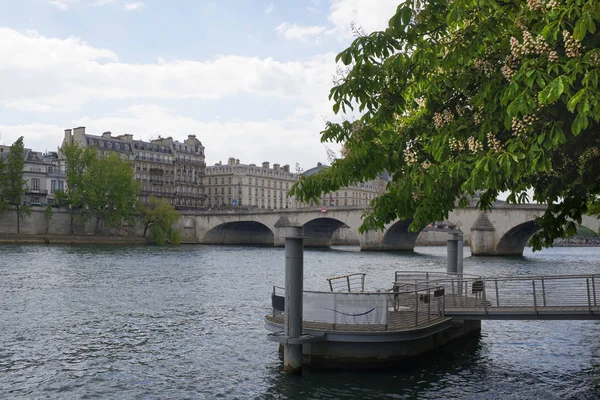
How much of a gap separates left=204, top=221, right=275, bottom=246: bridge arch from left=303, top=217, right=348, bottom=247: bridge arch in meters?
10.2

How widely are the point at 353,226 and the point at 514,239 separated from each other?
23.4 m

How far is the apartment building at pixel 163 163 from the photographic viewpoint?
134500 mm

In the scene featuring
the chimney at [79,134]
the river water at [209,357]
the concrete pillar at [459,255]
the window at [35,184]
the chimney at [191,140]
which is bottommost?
the river water at [209,357]

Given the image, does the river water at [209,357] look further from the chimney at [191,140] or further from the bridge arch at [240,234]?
the chimney at [191,140]

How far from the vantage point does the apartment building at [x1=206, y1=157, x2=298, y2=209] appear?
164000 millimetres

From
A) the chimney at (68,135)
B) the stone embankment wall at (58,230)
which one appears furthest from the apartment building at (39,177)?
the stone embankment wall at (58,230)

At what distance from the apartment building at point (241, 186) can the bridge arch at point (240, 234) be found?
119ft

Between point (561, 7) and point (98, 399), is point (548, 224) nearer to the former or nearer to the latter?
point (561, 7)

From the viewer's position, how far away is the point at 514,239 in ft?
275

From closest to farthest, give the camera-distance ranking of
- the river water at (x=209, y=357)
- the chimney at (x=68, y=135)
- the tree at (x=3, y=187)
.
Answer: the river water at (x=209, y=357) → the tree at (x=3, y=187) → the chimney at (x=68, y=135)

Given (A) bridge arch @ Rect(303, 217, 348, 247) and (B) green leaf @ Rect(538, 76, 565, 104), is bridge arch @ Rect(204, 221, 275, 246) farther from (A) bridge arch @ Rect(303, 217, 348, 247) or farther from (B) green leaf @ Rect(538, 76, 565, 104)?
(B) green leaf @ Rect(538, 76, 565, 104)

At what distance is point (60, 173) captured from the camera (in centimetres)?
12212

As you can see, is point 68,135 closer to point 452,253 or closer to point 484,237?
point 484,237

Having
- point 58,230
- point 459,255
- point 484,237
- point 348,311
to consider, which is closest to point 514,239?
point 484,237
